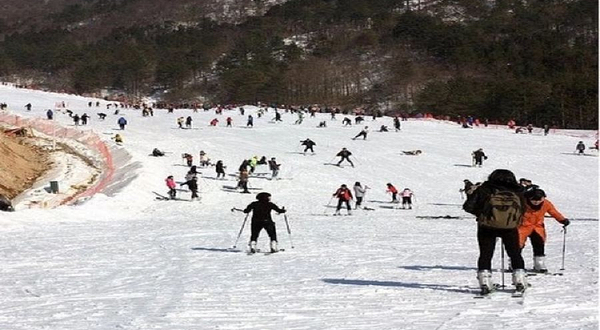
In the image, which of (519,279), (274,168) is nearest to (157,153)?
(274,168)

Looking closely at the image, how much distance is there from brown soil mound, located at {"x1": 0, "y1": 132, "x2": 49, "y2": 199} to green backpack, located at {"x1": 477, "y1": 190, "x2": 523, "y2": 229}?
25853 millimetres

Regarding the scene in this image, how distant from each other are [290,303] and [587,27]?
13985 centimetres

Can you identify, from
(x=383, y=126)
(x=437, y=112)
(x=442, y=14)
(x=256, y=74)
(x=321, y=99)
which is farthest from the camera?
(x=442, y=14)

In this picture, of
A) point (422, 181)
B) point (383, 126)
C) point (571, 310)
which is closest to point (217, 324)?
point (571, 310)

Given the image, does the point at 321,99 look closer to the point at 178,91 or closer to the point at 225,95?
the point at 225,95

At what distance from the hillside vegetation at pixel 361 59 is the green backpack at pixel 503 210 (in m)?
71.3

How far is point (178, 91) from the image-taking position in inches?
4958

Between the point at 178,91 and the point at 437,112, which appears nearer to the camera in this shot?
the point at 437,112

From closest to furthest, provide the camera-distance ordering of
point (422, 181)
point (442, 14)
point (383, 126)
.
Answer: point (422, 181)
point (383, 126)
point (442, 14)

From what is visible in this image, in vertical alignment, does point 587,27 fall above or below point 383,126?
above

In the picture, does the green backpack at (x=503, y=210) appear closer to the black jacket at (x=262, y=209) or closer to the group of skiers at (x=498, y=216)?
the group of skiers at (x=498, y=216)

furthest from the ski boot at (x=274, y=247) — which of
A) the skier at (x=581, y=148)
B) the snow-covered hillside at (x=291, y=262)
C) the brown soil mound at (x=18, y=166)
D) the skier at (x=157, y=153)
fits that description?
the skier at (x=581, y=148)

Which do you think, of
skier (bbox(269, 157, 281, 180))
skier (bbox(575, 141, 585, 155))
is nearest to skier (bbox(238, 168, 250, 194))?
skier (bbox(269, 157, 281, 180))

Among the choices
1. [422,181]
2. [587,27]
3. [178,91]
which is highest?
[587,27]
